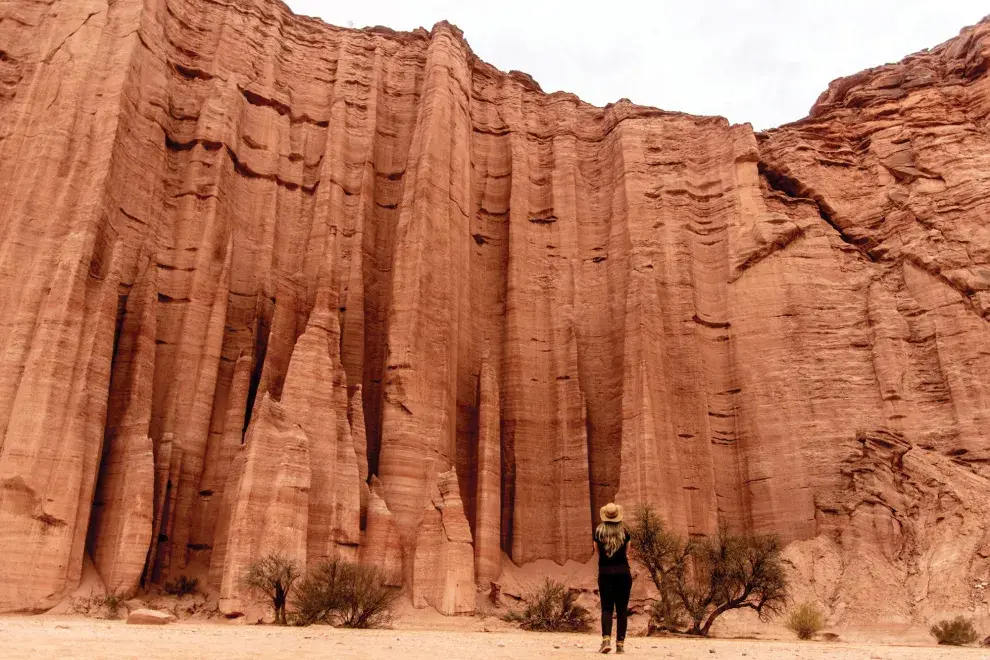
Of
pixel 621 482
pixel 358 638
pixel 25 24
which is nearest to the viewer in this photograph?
pixel 358 638

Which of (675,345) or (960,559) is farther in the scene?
(675,345)

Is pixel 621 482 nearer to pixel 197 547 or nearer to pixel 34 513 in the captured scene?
pixel 197 547

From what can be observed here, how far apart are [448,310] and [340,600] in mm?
13413

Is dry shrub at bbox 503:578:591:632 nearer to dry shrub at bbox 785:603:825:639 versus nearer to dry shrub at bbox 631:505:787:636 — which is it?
dry shrub at bbox 631:505:787:636

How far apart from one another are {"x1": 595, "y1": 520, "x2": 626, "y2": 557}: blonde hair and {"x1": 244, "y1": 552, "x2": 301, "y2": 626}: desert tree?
437 inches

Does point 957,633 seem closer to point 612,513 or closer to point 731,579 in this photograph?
point 731,579

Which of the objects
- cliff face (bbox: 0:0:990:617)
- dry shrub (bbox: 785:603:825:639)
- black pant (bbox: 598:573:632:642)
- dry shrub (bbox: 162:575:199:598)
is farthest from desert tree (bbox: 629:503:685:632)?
dry shrub (bbox: 162:575:199:598)

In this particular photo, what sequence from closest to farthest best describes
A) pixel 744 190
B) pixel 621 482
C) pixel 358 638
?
pixel 358 638 → pixel 621 482 → pixel 744 190

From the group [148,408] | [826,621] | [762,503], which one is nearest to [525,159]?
[762,503]

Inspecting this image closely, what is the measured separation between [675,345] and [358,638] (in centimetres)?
2155

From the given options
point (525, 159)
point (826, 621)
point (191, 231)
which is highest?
point (525, 159)

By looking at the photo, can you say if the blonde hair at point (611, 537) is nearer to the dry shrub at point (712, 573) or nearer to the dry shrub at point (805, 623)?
the dry shrub at point (712, 573)

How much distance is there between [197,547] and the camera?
22.4 m

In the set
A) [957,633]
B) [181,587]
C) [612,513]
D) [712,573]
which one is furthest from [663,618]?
[181,587]
